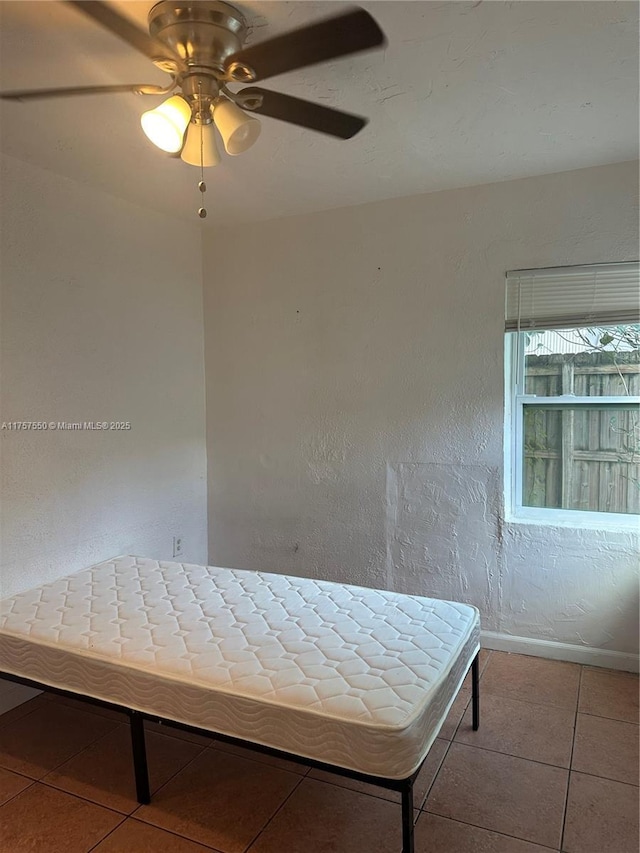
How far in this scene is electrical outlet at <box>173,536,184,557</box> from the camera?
3351mm

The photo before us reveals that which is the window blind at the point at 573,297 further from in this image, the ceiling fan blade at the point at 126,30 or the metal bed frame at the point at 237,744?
the ceiling fan blade at the point at 126,30

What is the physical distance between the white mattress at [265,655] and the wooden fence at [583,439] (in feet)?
3.37

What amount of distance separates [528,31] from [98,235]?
2.07m

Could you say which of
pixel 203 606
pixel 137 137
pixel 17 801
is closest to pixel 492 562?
pixel 203 606

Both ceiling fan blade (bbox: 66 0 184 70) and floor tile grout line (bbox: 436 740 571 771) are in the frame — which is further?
floor tile grout line (bbox: 436 740 571 771)

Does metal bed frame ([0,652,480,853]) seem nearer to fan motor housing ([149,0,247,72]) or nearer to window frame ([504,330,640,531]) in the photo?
window frame ([504,330,640,531])

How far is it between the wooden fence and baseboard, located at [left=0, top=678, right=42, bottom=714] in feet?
8.34

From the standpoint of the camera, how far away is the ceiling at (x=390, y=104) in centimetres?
154

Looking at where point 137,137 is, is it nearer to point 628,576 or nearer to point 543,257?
point 543,257

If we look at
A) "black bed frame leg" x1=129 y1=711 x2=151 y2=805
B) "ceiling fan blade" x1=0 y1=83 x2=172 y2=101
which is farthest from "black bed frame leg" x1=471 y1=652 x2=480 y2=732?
"ceiling fan blade" x1=0 y1=83 x2=172 y2=101

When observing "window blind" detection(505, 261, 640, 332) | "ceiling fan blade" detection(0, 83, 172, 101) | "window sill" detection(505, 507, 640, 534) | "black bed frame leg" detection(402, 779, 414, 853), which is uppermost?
"ceiling fan blade" detection(0, 83, 172, 101)

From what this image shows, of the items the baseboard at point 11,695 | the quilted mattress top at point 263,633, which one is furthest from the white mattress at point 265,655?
the baseboard at point 11,695

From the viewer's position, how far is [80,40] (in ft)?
5.23

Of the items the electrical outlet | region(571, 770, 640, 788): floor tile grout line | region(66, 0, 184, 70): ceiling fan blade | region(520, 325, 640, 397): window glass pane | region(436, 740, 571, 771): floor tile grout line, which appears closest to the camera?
region(66, 0, 184, 70): ceiling fan blade
